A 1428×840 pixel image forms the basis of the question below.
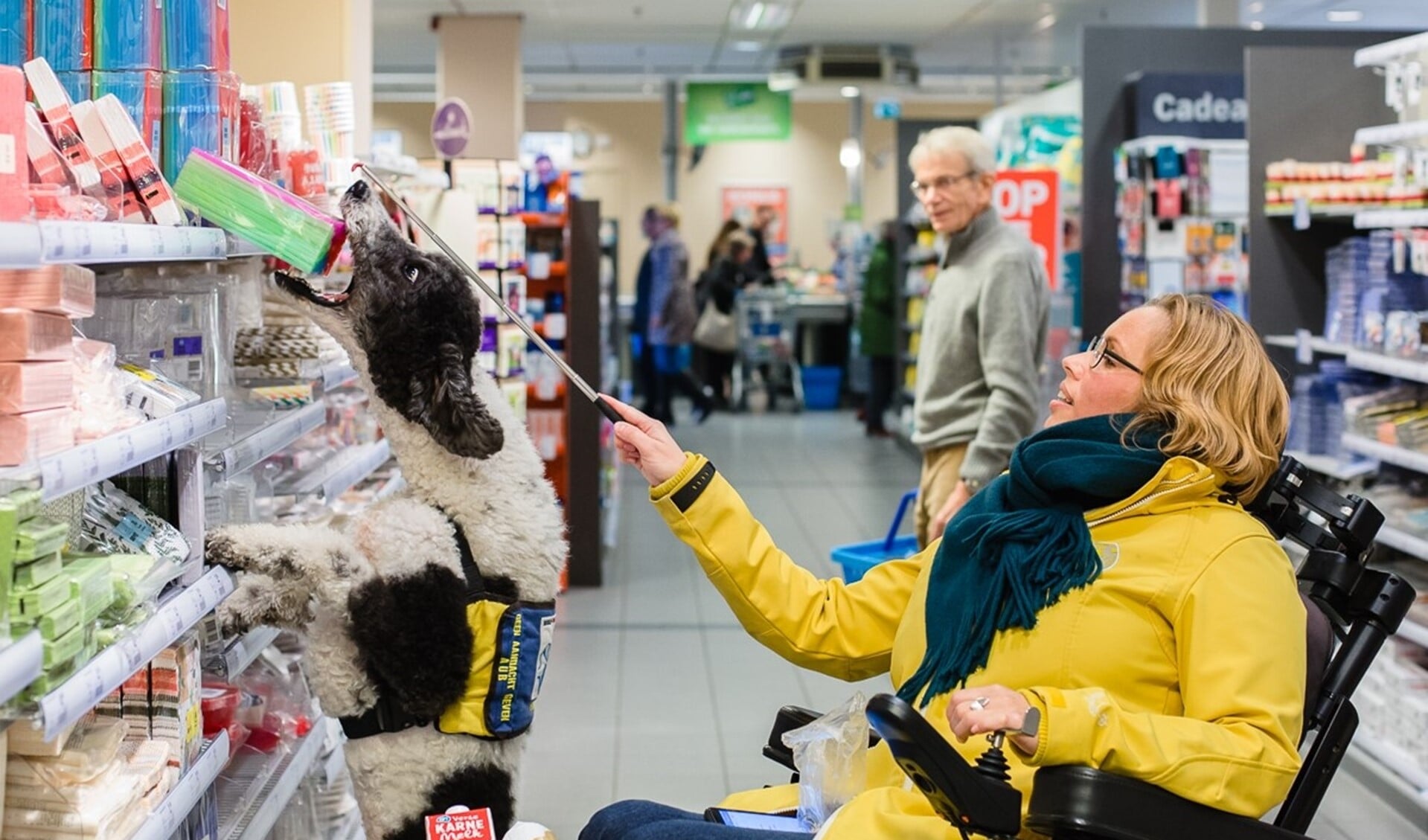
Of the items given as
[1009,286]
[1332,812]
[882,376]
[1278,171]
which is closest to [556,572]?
[1009,286]

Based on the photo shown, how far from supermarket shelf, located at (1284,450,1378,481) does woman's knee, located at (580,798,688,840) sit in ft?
9.16

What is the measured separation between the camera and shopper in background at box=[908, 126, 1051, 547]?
3.82 meters

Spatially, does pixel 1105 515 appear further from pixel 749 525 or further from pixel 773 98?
pixel 773 98

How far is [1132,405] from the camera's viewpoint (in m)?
2.07

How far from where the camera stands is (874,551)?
4086 mm

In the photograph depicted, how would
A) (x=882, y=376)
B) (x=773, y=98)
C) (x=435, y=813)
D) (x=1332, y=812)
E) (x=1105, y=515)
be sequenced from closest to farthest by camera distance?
(x=1105, y=515)
(x=435, y=813)
(x=1332, y=812)
(x=882, y=376)
(x=773, y=98)

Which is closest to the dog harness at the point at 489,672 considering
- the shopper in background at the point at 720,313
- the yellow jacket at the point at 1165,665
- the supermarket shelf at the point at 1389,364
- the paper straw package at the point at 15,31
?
the yellow jacket at the point at 1165,665

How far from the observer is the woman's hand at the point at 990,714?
5.72 ft

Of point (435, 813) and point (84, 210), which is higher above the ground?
point (84, 210)

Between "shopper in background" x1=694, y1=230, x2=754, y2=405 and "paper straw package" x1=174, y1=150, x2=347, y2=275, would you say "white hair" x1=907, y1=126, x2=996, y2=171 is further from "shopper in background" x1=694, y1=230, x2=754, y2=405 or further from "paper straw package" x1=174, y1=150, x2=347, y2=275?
"shopper in background" x1=694, y1=230, x2=754, y2=405

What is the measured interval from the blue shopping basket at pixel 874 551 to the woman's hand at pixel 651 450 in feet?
4.32

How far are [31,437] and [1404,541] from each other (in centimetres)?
338

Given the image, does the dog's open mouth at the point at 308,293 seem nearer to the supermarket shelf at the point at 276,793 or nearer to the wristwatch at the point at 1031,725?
the supermarket shelf at the point at 276,793

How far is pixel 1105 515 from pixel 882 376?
10362mm
